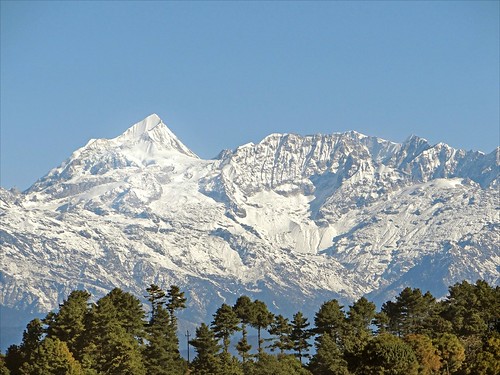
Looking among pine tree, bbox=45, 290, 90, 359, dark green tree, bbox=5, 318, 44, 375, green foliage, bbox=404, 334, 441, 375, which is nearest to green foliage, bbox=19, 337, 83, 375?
dark green tree, bbox=5, 318, 44, 375

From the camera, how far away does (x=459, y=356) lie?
196 m

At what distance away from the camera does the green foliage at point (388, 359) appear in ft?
570

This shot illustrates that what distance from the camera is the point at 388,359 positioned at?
17412cm

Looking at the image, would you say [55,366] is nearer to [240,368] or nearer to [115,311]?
[115,311]

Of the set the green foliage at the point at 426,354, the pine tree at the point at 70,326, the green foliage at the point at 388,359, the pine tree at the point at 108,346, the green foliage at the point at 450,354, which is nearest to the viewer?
the green foliage at the point at 388,359

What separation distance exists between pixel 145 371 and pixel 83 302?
705 inches

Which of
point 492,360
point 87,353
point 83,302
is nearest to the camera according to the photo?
point 492,360

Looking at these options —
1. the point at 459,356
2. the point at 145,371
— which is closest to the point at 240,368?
the point at 145,371

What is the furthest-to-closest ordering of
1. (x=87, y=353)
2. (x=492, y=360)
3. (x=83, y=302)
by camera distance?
(x=83, y=302) → (x=87, y=353) → (x=492, y=360)

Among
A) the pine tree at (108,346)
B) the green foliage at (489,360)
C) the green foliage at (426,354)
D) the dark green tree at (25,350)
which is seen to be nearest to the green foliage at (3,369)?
the dark green tree at (25,350)

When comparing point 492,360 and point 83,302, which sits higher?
point 83,302

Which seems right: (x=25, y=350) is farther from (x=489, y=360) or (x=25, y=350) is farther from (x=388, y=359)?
(x=489, y=360)

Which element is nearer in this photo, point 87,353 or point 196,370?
point 87,353

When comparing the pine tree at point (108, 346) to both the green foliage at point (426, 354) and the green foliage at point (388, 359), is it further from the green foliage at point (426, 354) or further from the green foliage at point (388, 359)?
the green foliage at point (426, 354)
